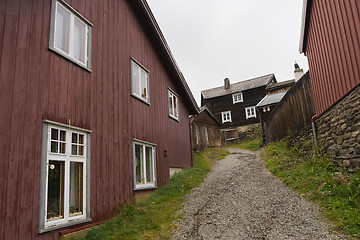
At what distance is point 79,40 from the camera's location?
23.9 ft

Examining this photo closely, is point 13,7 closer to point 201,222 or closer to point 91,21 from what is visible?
point 91,21

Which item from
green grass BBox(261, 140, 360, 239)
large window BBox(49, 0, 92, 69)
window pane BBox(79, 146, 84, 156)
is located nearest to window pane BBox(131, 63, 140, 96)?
large window BBox(49, 0, 92, 69)

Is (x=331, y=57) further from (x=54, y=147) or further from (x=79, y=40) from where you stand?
(x=54, y=147)

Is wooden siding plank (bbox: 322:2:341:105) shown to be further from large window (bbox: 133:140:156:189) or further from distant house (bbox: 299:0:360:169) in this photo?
large window (bbox: 133:140:156:189)

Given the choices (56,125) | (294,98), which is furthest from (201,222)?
(294,98)

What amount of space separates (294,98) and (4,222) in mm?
12418

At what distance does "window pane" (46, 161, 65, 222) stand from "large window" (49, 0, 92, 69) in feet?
8.57

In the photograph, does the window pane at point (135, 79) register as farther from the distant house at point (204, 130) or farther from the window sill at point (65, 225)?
the distant house at point (204, 130)

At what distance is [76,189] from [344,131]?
7.48m

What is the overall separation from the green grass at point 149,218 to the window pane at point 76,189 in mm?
607

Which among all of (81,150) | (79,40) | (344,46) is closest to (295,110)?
(344,46)

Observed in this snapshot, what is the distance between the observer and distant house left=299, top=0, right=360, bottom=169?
7145mm

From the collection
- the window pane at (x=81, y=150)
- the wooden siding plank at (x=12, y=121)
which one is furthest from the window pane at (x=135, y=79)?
the wooden siding plank at (x=12, y=121)

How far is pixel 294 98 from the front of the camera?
43.3 feet
